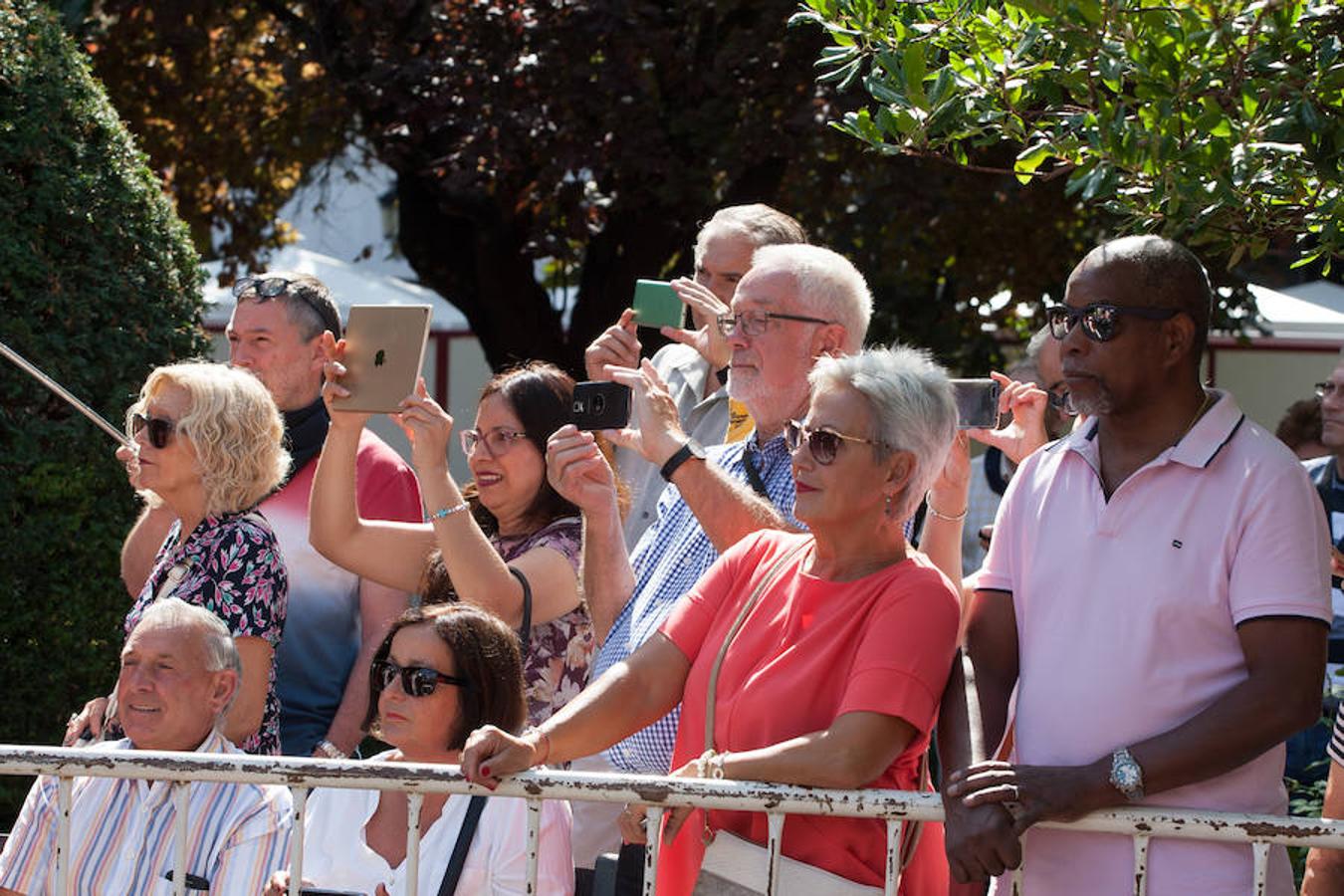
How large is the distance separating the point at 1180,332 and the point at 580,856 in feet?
6.37

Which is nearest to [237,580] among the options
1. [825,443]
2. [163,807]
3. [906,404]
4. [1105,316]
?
[163,807]

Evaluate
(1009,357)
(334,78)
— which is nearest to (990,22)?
(334,78)

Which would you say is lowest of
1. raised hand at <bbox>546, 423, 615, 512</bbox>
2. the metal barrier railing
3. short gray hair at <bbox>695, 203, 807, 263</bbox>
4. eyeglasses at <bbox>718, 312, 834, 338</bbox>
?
the metal barrier railing

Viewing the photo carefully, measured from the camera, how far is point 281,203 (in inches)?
564

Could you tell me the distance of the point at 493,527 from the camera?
181 inches

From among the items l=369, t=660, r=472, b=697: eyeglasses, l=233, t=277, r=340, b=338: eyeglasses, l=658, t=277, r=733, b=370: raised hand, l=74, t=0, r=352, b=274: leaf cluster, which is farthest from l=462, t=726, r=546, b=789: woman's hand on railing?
l=74, t=0, r=352, b=274: leaf cluster

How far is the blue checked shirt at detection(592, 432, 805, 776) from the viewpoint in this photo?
12.6ft

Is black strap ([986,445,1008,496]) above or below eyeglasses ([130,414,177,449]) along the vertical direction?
above

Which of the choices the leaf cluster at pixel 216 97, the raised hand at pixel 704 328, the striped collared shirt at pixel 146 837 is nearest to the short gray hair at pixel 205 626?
the striped collared shirt at pixel 146 837

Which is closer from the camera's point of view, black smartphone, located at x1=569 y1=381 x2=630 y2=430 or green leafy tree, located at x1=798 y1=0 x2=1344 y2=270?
green leafy tree, located at x1=798 y1=0 x2=1344 y2=270

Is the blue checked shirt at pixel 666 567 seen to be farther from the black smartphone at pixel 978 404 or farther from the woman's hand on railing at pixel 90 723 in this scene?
the woman's hand on railing at pixel 90 723

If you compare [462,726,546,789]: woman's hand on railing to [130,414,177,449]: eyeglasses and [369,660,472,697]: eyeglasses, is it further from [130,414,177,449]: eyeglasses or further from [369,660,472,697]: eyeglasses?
[130,414,177,449]: eyeglasses

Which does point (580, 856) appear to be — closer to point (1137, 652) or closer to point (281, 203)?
point (1137, 652)

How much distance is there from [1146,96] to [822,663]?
1.09m
